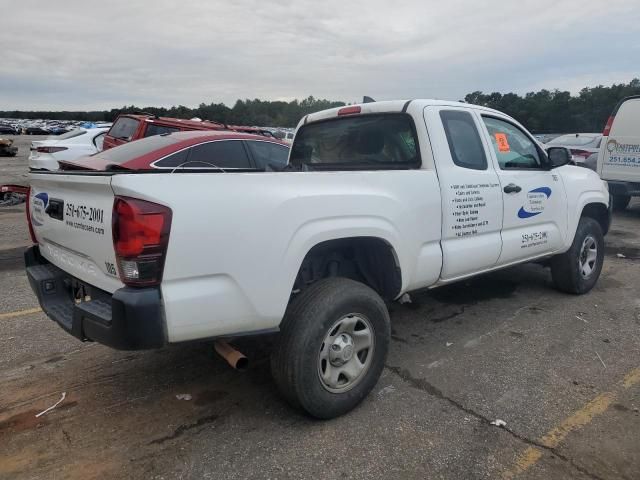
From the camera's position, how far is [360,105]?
4.16 meters

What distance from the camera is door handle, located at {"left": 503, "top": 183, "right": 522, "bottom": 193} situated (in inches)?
163

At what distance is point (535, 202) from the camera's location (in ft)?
14.7

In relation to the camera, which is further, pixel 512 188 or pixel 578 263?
pixel 578 263

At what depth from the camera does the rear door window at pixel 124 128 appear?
364 inches

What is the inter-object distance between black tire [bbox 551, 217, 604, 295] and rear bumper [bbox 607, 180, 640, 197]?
4984 mm

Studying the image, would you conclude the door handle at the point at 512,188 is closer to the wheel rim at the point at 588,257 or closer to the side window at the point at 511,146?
the side window at the point at 511,146

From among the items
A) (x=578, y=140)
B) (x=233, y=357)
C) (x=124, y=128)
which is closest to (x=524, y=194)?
(x=233, y=357)

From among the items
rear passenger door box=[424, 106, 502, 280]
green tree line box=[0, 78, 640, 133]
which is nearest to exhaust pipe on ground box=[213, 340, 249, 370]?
rear passenger door box=[424, 106, 502, 280]

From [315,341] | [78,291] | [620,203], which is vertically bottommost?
[620,203]

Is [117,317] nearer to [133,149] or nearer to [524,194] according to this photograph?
[524,194]

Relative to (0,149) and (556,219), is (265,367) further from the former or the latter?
(0,149)

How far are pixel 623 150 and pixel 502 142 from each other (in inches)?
261

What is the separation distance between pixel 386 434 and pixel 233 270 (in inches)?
51.8

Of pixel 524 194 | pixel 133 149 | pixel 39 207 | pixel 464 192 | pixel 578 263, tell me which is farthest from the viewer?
pixel 133 149
